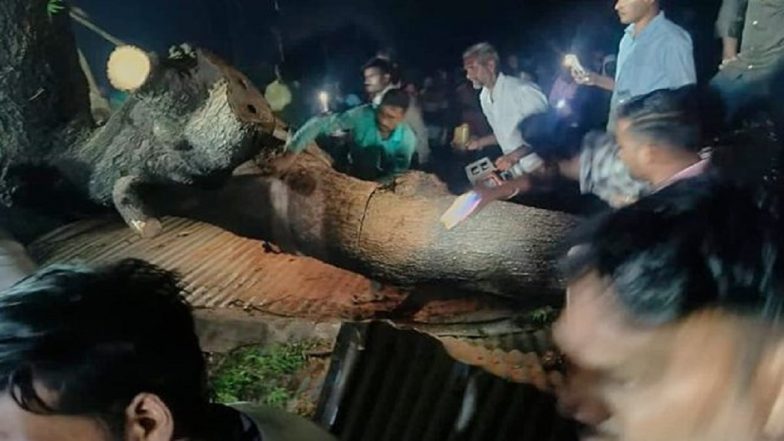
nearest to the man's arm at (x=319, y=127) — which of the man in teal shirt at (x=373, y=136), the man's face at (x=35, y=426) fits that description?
the man in teal shirt at (x=373, y=136)

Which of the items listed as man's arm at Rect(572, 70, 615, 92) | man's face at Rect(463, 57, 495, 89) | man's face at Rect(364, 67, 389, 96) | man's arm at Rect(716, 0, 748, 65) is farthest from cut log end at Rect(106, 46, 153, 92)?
man's arm at Rect(716, 0, 748, 65)

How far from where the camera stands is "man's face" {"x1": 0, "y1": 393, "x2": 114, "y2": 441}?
0.89m

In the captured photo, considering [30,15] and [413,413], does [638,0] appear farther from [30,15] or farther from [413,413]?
[30,15]

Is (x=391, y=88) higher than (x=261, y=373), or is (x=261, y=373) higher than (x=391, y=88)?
(x=391, y=88)

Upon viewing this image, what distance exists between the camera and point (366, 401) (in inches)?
49.4

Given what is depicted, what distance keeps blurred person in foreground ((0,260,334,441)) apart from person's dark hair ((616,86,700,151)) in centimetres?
50

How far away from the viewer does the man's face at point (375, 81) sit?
1.19m

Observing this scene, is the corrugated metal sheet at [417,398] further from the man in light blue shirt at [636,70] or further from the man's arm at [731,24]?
the man's arm at [731,24]

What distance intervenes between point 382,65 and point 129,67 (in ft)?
1.04

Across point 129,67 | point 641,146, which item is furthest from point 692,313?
point 129,67

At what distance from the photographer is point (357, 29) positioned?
3.91 ft

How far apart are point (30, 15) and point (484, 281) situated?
649 millimetres

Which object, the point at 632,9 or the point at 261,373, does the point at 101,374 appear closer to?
the point at 261,373

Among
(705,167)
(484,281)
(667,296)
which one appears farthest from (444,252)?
(667,296)
